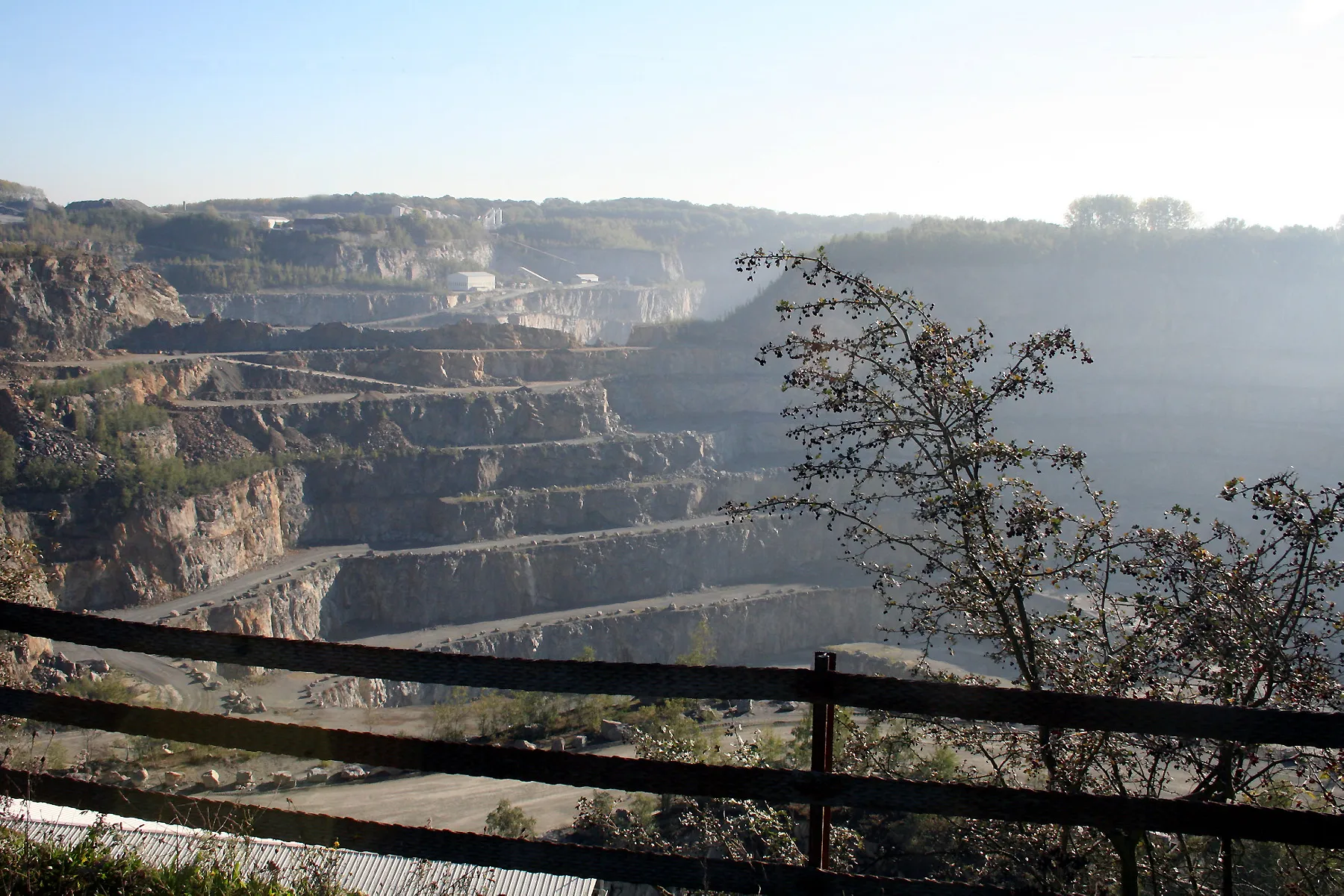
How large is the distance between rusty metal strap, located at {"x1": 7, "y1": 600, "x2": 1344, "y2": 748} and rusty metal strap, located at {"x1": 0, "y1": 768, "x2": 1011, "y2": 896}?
0.55 m

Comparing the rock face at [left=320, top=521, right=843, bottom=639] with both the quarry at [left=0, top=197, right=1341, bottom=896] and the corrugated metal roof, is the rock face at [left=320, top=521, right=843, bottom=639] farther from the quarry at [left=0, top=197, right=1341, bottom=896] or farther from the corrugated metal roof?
the corrugated metal roof

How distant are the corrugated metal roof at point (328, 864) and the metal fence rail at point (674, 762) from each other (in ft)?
0.46

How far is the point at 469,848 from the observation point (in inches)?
139

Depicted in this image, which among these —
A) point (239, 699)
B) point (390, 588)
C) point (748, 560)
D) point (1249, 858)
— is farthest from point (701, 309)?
point (1249, 858)

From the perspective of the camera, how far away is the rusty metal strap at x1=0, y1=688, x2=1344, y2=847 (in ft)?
10.0

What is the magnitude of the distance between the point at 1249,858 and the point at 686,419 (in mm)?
54626

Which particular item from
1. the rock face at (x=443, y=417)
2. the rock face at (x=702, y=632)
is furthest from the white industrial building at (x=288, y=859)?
the rock face at (x=443, y=417)

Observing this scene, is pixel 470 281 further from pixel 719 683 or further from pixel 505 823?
pixel 719 683

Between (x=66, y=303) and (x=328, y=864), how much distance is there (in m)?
52.9

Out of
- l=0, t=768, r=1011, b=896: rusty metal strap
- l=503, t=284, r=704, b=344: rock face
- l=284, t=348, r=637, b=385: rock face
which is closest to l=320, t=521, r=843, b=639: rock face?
l=284, t=348, r=637, b=385: rock face

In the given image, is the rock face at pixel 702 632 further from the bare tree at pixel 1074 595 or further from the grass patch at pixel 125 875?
the bare tree at pixel 1074 595

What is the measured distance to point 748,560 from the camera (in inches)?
1916

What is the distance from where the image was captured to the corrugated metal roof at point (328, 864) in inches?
144


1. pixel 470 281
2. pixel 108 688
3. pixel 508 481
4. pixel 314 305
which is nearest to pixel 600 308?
pixel 470 281
